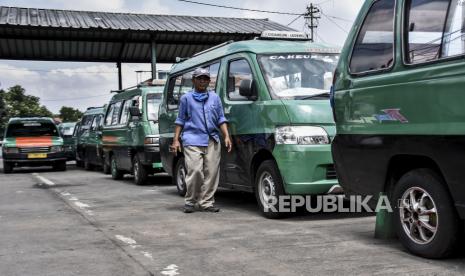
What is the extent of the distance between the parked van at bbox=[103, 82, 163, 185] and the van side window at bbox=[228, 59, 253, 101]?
13.9 ft

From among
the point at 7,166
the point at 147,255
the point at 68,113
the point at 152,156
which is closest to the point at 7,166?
the point at 7,166

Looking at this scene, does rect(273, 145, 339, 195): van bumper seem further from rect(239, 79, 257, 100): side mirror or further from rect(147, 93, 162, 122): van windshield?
rect(147, 93, 162, 122): van windshield

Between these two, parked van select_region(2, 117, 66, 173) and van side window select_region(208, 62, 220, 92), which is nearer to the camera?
van side window select_region(208, 62, 220, 92)

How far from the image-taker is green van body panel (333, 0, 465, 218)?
13.4 ft

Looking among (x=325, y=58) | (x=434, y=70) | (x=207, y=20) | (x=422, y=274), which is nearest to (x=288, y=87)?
(x=325, y=58)

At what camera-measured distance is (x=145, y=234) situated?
6.16 meters

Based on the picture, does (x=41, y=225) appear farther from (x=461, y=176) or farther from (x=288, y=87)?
(x=461, y=176)

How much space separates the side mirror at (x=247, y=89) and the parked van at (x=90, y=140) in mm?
9702

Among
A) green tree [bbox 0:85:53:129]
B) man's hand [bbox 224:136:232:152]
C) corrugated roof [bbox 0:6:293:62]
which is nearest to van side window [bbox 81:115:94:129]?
corrugated roof [bbox 0:6:293:62]

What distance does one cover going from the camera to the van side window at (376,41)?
485 cm

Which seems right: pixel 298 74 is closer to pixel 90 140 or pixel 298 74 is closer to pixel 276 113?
pixel 276 113

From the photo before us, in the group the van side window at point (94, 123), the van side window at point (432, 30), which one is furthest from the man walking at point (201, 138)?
the van side window at point (94, 123)

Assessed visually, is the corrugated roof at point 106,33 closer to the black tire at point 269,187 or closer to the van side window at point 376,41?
the black tire at point 269,187

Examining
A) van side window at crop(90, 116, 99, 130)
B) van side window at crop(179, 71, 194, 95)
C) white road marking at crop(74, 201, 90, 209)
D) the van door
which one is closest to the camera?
the van door
